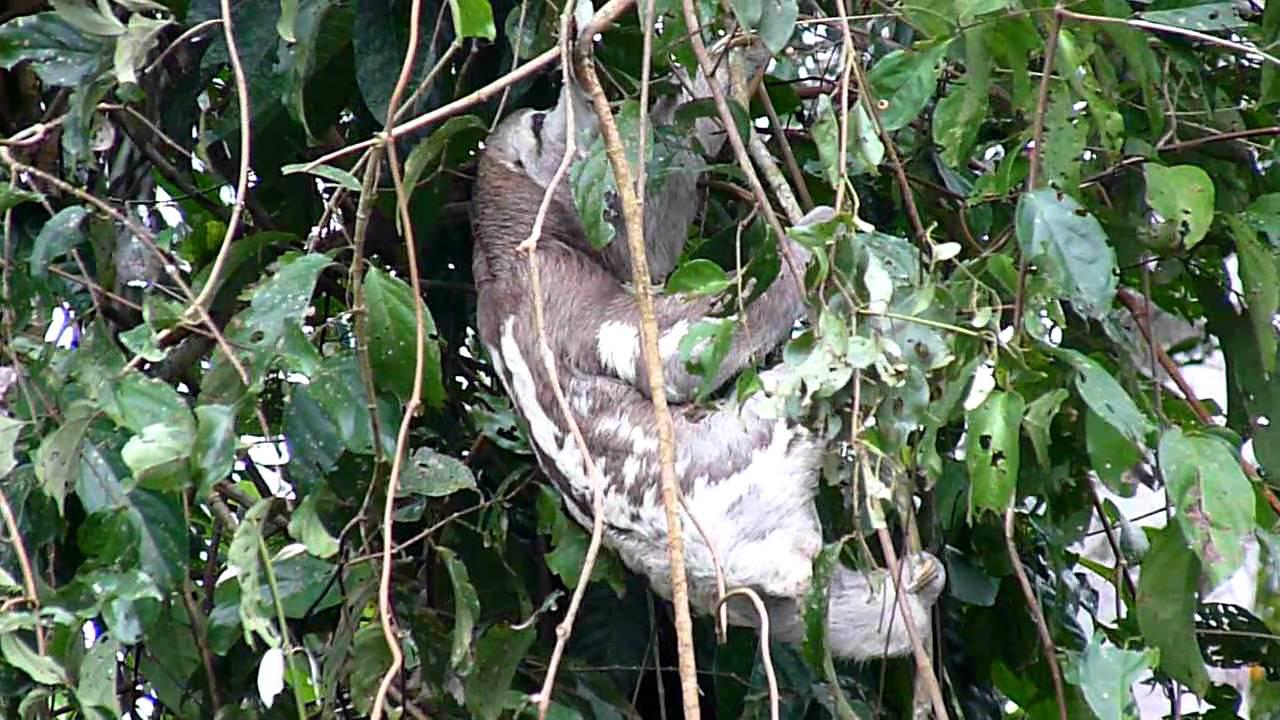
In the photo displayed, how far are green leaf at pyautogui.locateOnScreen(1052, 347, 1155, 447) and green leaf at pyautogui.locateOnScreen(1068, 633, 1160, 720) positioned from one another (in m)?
0.22

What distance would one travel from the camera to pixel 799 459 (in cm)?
215

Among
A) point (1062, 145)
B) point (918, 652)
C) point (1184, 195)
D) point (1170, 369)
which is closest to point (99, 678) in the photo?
point (918, 652)

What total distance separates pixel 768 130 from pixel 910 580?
74 cm

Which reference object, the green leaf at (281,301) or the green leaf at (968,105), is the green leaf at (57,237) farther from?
the green leaf at (968,105)

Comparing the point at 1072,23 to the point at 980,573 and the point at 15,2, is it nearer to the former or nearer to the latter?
the point at 980,573

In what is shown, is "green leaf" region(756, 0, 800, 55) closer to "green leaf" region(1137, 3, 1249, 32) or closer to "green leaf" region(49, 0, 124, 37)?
"green leaf" region(1137, 3, 1249, 32)

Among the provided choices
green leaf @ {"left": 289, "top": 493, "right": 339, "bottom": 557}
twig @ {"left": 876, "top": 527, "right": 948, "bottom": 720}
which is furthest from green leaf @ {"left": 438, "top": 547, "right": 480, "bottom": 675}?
twig @ {"left": 876, "top": 527, "right": 948, "bottom": 720}

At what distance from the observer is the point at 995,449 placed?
161 cm

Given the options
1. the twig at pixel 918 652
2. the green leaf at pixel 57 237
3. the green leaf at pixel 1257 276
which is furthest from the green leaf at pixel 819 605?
the green leaf at pixel 57 237

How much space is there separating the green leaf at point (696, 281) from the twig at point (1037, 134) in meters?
0.30

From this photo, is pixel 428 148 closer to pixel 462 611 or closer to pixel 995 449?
pixel 462 611

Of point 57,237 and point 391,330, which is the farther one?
point 57,237

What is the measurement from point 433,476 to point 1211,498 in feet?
2.76

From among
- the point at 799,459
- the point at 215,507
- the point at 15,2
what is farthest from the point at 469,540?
the point at 15,2
